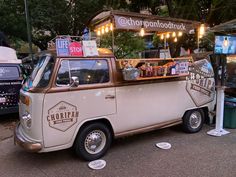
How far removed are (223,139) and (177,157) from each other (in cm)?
158

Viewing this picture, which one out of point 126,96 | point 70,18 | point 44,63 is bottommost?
point 126,96

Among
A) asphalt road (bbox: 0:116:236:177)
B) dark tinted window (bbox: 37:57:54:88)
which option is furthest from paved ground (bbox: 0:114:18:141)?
dark tinted window (bbox: 37:57:54:88)

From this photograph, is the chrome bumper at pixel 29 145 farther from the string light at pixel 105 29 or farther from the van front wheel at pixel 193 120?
the van front wheel at pixel 193 120

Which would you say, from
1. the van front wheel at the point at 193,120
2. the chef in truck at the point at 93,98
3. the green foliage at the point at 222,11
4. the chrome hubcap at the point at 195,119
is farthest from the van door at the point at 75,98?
the green foliage at the point at 222,11

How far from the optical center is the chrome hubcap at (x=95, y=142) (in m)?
4.54

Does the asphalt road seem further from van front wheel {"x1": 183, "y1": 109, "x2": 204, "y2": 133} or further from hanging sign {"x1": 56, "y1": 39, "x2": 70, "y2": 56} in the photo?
hanging sign {"x1": 56, "y1": 39, "x2": 70, "y2": 56}

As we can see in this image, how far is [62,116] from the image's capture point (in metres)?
4.15

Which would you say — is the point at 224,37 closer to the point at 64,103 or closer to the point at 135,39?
the point at 64,103

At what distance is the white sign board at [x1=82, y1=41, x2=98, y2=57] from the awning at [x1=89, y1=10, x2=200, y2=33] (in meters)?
0.77

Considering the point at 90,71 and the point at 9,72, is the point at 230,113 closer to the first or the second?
the point at 90,71

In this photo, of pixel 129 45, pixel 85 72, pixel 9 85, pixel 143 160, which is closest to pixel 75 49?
pixel 85 72

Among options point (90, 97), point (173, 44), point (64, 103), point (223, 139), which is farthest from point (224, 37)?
point (173, 44)

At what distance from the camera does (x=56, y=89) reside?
13.3 feet

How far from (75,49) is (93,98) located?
937 mm
